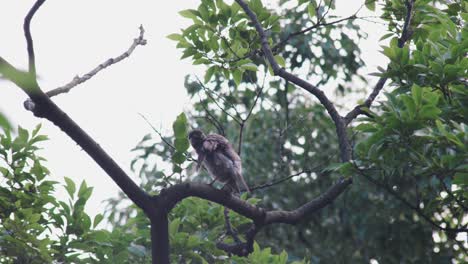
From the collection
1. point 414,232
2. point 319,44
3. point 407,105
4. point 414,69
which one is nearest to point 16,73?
point 407,105

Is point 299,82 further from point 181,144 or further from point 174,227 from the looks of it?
point 174,227

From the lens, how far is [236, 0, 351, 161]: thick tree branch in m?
4.50

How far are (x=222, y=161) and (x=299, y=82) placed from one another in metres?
1.18

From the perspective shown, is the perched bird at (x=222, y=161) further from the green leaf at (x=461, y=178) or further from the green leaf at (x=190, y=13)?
the green leaf at (x=461, y=178)

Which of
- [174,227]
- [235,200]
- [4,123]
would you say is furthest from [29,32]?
[4,123]

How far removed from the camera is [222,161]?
217 inches

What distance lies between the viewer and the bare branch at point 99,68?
3.41 metres

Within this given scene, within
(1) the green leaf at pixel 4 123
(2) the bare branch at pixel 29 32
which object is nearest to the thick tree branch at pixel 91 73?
(2) the bare branch at pixel 29 32

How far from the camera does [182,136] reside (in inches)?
157

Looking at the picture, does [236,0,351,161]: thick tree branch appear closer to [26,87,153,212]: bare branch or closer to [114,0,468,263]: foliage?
[114,0,468,263]: foliage

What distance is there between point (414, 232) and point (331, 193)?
152 inches

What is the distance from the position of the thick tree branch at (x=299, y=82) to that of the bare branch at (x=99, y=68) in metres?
0.85

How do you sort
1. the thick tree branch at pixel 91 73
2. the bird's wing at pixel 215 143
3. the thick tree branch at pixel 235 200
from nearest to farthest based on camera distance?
1. the thick tree branch at pixel 91 73
2. the thick tree branch at pixel 235 200
3. the bird's wing at pixel 215 143

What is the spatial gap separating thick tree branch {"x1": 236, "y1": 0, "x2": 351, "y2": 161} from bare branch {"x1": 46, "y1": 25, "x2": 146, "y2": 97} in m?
0.85
